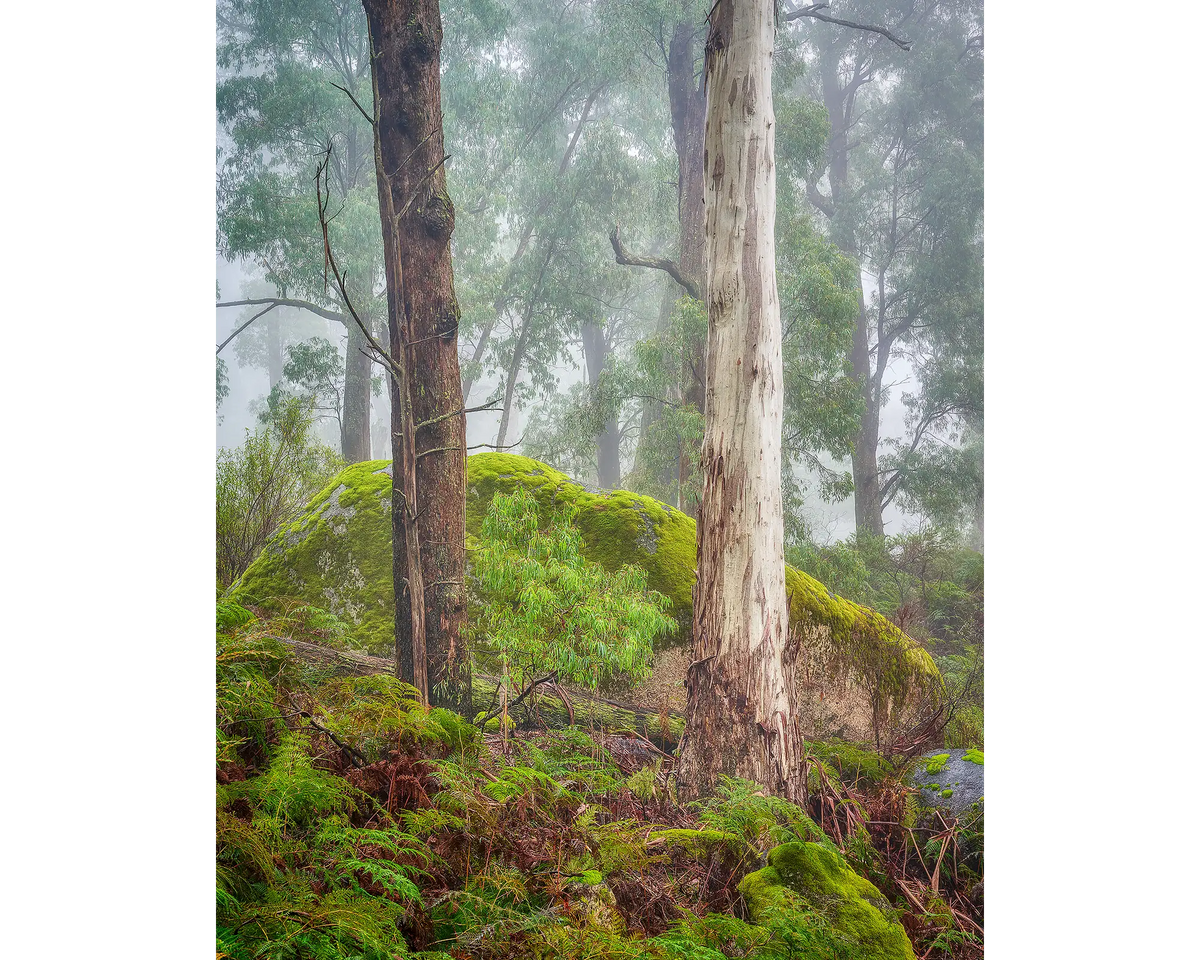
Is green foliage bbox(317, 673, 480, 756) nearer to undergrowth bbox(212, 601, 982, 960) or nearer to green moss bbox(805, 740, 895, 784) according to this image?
undergrowth bbox(212, 601, 982, 960)

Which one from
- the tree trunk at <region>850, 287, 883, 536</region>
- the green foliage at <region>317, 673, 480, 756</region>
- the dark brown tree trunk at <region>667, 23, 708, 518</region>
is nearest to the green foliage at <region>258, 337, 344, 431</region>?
the dark brown tree trunk at <region>667, 23, 708, 518</region>

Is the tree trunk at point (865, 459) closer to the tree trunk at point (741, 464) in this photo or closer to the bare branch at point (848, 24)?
the bare branch at point (848, 24)

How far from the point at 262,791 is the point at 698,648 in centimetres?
218

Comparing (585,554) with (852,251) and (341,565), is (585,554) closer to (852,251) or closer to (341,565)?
(341,565)

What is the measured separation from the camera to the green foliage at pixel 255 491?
17.2 feet

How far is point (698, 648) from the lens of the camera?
3.36m

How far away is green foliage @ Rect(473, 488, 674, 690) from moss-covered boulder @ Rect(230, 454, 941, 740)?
70 centimetres

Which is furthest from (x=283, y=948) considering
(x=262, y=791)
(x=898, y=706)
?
(x=898, y=706)

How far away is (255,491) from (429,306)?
8.38 ft

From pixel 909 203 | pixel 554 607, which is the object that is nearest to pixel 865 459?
pixel 909 203

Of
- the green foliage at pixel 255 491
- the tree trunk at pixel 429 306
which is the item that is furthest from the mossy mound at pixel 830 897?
the green foliage at pixel 255 491

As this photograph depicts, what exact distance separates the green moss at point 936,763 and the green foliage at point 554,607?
157 cm

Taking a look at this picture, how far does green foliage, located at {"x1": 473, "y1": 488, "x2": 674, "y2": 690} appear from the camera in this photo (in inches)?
128
